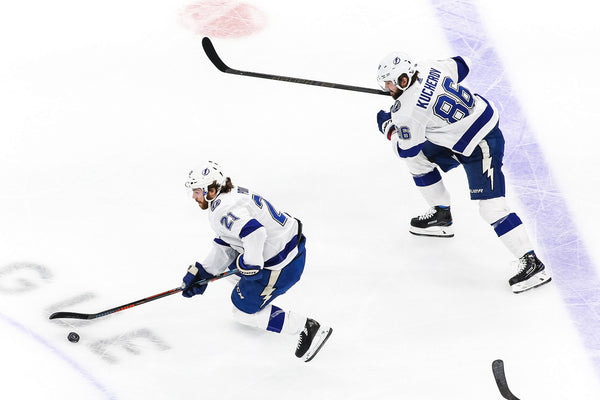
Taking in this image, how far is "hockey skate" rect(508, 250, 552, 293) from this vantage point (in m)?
4.68

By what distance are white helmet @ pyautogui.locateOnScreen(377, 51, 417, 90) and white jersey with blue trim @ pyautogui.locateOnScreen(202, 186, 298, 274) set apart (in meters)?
0.86

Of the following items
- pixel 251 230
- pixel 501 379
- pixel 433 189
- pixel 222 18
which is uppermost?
pixel 251 230

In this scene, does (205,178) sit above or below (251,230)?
above

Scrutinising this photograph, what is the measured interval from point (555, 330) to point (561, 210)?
97 cm

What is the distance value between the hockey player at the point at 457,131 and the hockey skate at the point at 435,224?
37 cm

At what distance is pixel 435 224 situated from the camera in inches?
201

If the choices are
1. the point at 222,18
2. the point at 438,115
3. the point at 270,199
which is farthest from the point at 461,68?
the point at 222,18

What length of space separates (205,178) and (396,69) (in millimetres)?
1136

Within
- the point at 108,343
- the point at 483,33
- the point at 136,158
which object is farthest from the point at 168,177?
the point at 483,33

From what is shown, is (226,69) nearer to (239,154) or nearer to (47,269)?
(239,154)

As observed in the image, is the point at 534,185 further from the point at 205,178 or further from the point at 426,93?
the point at 205,178

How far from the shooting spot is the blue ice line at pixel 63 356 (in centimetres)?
412

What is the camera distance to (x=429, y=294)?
4.71 m

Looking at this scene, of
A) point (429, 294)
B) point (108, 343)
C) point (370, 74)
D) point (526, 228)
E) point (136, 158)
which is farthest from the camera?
point (370, 74)
